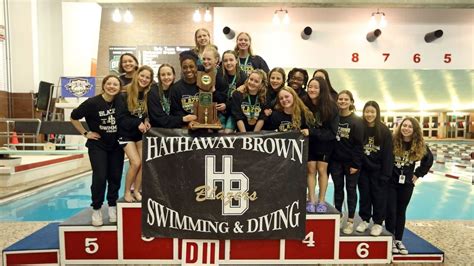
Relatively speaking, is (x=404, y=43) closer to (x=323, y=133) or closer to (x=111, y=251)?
(x=323, y=133)

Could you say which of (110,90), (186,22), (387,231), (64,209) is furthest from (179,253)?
(186,22)

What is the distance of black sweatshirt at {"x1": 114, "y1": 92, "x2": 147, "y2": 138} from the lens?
2.74m

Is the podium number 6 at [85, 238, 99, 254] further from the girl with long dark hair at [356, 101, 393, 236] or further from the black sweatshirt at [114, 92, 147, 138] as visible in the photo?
the girl with long dark hair at [356, 101, 393, 236]

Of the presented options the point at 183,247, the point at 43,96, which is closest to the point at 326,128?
the point at 183,247

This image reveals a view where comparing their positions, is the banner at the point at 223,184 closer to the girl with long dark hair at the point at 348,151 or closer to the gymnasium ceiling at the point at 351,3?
the girl with long dark hair at the point at 348,151

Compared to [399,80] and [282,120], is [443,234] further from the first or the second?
[399,80]

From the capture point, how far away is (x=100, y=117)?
2746 mm

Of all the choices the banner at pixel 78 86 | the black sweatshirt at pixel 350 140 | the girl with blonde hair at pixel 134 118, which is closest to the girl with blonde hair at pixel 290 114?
the black sweatshirt at pixel 350 140

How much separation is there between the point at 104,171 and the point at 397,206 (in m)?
2.59

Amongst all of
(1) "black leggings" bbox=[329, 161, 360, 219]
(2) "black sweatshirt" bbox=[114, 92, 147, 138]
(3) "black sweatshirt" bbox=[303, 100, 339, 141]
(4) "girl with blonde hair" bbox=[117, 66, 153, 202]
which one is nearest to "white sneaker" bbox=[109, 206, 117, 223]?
(4) "girl with blonde hair" bbox=[117, 66, 153, 202]

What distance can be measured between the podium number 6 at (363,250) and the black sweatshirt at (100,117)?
7.47ft

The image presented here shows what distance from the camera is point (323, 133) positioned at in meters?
2.72

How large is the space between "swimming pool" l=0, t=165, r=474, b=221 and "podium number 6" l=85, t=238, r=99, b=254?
2.45m

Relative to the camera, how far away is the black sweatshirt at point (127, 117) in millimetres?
2736
